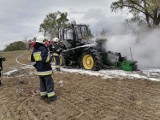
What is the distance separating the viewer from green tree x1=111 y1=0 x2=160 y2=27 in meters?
28.4

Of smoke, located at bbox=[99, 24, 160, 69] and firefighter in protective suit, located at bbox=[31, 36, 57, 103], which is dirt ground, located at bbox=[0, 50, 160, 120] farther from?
smoke, located at bbox=[99, 24, 160, 69]

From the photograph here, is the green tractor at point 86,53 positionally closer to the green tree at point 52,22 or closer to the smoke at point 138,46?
the smoke at point 138,46

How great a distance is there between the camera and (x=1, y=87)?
36.7 feet

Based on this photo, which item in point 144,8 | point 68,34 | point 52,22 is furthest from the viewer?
point 52,22

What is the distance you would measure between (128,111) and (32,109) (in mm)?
2576

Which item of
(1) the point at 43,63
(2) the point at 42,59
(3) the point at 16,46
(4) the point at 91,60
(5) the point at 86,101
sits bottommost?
(5) the point at 86,101

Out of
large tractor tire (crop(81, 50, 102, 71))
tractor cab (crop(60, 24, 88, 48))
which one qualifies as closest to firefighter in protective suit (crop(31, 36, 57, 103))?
large tractor tire (crop(81, 50, 102, 71))

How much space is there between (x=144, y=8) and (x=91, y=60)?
17.2 metres

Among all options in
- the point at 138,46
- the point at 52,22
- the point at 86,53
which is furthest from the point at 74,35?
the point at 52,22

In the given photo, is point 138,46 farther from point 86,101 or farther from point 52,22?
point 52,22

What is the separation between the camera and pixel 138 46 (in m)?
16.6

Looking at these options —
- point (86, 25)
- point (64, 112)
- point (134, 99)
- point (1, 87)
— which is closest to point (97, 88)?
point (134, 99)

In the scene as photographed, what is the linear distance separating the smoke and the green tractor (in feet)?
2.33

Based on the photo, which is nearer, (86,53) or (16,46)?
(86,53)
